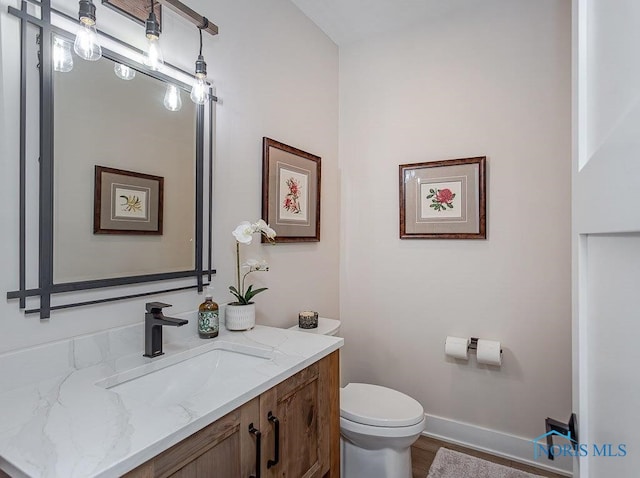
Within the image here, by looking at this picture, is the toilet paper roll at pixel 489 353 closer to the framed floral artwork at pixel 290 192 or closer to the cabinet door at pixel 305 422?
the cabinet door at pixel 305 422

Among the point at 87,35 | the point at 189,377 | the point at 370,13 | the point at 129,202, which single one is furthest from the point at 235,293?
the point at 370,13

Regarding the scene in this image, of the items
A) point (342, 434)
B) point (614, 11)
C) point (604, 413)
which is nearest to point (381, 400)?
point (342, 434)

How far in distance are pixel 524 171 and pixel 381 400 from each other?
1.51 meters

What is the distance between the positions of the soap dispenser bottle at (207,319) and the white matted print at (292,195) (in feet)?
2.27

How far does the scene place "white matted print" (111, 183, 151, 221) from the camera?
1.25 metres

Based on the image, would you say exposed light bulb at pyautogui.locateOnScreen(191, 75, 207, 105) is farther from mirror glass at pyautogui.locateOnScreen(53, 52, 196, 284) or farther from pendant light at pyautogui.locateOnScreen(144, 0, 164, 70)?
pendant light at pyautogui.locateOnScreen(144, 0, 164, 70)

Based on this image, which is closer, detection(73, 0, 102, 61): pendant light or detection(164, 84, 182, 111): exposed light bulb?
detection(73, 0, 102, 61): pendant light

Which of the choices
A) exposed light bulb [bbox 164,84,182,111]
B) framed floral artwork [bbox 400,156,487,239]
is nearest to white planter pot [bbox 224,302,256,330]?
exposed light bulb [bbox 164,84,182,111]

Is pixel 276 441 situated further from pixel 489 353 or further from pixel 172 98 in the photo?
pixel 489 353

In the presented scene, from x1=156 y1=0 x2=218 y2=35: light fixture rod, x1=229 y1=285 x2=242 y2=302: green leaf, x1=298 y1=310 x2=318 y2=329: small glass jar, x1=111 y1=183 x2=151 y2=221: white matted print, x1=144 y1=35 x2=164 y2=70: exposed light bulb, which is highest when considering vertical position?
x1=156 y1=0 x2=218 y2=35: light fixture rod

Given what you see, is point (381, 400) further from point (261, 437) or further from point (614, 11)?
point (614, 11)

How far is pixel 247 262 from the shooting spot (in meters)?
1.62

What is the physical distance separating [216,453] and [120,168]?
3.17ft

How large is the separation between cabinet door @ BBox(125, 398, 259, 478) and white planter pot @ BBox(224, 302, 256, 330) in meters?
0.53
